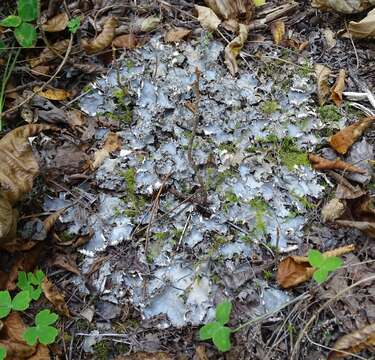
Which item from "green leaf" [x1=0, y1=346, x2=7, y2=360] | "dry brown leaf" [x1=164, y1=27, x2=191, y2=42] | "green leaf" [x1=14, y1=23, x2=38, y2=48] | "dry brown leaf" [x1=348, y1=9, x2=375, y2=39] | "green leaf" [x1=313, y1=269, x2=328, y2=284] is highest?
"dry brown leaf" [x1=348, y1=9, x2=375, y2=39]

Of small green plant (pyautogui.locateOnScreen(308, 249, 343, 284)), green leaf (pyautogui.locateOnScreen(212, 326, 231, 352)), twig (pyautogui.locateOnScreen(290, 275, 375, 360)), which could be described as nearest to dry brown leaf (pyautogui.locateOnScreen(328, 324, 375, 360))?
twig (pyautogui.locateOnScreen(290, 275, 375, 360))

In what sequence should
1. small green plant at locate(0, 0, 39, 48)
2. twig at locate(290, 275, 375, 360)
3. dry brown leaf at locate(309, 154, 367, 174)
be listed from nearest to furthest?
twig at locate(290, 275, 375, 360), dry brown leaf at locate(309, 154, 367, 174), small green plant at locate(0, 0, 39, 48)

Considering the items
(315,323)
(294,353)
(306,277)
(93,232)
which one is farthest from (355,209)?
(93,232)

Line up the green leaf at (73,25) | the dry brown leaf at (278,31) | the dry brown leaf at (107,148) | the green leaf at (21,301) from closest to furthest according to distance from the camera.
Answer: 1. the green leaf at (21,301)
2. the dry brown leaf at (107,148)
3. the green leaf at (73,25)
4. the dry brown leaf at (278,31)

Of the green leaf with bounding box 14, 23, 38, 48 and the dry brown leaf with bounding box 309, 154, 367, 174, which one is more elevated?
the green leaf with bounding box 14, 23, 38, 48

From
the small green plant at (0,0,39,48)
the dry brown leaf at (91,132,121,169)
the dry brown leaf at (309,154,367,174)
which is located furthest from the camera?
the small green plant at (0,0,39,48)

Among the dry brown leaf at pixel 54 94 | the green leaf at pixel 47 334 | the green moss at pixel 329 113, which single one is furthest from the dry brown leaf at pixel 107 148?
the green moss at pixel 329 113

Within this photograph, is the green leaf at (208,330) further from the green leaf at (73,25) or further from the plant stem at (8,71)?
the green leaf at (73,25)

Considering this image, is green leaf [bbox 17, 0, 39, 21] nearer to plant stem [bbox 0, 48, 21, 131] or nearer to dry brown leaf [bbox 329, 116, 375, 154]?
plant stem [bbox 0, 48, 21, 131]
